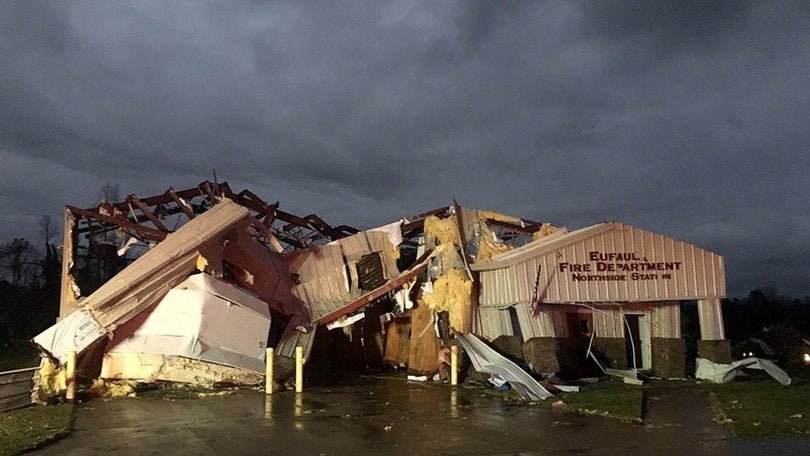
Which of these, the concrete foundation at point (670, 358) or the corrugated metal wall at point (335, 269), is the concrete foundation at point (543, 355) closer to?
the concrete foundation at point (670, 358)

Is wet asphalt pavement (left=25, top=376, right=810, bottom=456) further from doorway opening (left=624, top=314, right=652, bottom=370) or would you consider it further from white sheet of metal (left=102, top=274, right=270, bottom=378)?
doorway opening (left=624, top=314, right=652, bottom=370)

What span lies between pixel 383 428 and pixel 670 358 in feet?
40.2

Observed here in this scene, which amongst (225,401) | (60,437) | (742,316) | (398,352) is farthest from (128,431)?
(742,316)

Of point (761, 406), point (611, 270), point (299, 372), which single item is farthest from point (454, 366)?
point (761, 406)

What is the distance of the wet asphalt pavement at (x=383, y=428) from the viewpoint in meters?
10.6

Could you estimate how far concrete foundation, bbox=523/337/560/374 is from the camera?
62.4 feet

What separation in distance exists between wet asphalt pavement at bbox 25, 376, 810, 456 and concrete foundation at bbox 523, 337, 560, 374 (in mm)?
2643

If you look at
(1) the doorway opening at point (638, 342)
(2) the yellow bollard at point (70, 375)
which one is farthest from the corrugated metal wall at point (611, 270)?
(2) the yellow bollard at point (70, 375)

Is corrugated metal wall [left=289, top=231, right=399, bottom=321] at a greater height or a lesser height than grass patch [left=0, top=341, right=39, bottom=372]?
greater

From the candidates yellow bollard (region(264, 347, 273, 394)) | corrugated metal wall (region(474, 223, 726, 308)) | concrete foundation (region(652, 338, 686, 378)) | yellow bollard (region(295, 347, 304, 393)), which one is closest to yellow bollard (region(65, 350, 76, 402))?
yellow bollard (region(264, 347, 273, 394))

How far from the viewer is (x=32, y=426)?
41.3 ft

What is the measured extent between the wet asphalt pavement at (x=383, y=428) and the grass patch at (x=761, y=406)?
0.41m

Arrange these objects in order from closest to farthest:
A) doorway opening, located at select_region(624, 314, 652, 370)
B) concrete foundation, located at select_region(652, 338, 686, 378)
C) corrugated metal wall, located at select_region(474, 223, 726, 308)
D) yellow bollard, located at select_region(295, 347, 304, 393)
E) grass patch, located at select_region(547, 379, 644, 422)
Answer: grass patch, located at select_region(547, 379, 644, 422), yellow bollard, located at select_region(295, 347, 304, 393), corrugated metal wall, located at select_region(474, 223, 726, 308), concrete foundation, located at select_region(652, 338, 686, 378), doorway opening, located at select_region(624, 314, 652, 370)

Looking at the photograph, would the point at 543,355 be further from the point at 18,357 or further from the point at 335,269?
the point at 18,357
